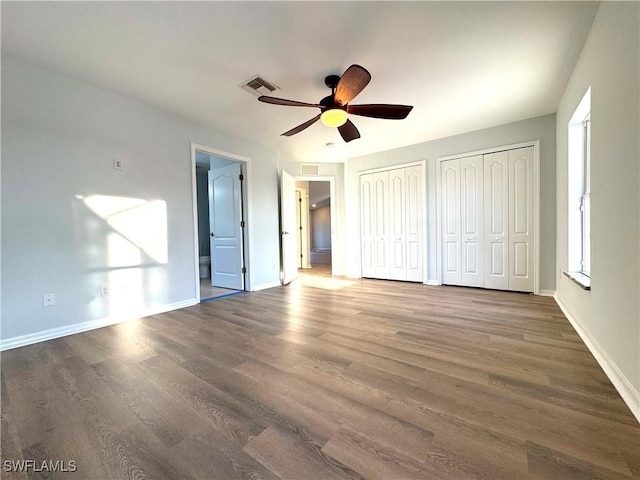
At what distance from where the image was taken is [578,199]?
259 centimetres

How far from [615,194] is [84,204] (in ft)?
13.7

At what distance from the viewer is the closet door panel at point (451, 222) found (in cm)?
412

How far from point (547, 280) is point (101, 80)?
572 centimetres

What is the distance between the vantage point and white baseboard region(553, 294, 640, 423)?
123 cm

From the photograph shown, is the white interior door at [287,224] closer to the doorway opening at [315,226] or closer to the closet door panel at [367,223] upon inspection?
the doorway opening at [315,226]

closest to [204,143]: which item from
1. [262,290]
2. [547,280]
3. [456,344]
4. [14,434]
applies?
[262,290]

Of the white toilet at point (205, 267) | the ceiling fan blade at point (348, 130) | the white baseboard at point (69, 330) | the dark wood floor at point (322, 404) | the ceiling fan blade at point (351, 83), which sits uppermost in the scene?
the ceiling fan blade at point (351, 83)

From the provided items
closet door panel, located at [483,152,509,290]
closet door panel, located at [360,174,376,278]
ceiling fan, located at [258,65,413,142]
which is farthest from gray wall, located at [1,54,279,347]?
closet door panel, located at [483,152,509,290]

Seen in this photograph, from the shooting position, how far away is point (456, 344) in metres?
2.02

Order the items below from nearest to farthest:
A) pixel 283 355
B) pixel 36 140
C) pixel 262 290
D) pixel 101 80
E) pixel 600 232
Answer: pixel 600 232 < pixel 283 355 < pixel 36 140 < pixel 101 80 < pixel 262 290

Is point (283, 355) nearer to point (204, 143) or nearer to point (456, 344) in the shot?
point (456, 344)

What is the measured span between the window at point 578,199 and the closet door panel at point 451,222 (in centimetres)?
153

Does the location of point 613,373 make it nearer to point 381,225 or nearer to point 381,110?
point 381,110

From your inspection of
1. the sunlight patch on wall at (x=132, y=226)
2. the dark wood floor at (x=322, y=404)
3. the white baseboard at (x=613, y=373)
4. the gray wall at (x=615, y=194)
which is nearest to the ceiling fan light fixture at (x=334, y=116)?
the gray wall at (x=615, y=194)
